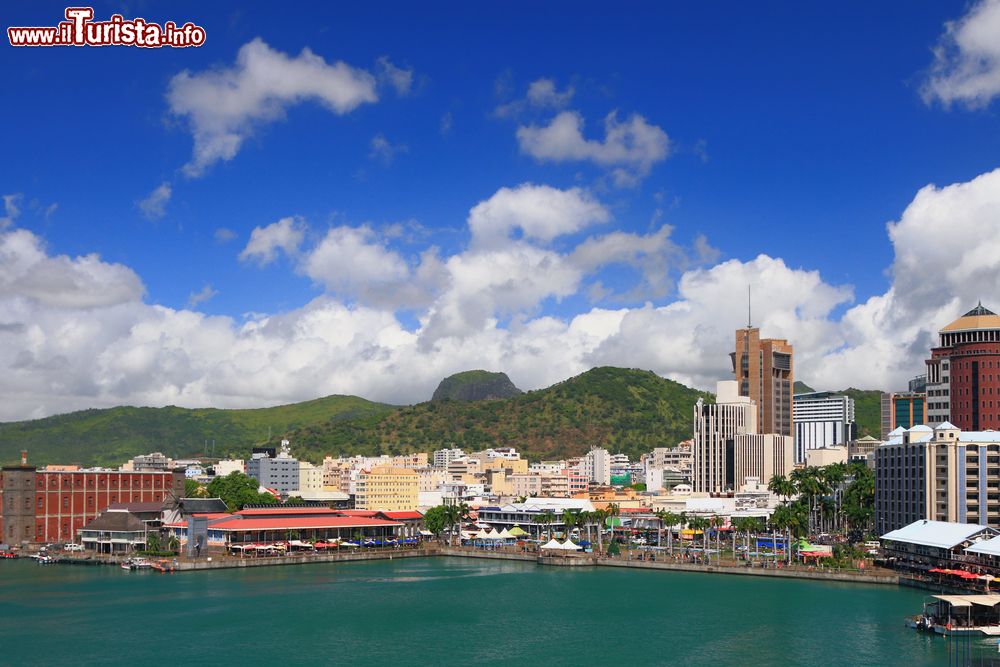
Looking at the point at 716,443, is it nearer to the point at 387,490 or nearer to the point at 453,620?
the point at 387,490

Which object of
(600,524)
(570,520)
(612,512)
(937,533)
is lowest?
(612,512)

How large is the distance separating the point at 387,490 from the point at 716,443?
6071cm

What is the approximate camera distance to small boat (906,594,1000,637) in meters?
51.9

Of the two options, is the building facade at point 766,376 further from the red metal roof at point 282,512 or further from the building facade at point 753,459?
the red metal roof at point 282,512

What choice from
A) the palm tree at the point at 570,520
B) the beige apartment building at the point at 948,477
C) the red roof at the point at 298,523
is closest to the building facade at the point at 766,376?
the palm tree at the point at 570,520

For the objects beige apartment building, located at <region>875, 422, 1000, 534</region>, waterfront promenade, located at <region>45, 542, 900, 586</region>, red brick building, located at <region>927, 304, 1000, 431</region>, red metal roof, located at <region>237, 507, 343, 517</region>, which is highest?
red brick building, located at <region>927, 304, 1000, 431</region>

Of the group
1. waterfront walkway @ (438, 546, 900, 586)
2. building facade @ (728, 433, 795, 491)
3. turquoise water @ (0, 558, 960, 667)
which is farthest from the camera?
building facade @ (728, 433, 795, 491)

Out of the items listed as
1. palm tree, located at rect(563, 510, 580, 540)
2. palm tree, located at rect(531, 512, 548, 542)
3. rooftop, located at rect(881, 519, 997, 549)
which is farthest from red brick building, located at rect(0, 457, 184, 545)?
rooftop, located at rect(881, 519, 997, 549)

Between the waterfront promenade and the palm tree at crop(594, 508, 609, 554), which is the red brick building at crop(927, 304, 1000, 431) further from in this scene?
the waterfront promenade

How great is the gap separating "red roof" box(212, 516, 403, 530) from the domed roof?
240 ft

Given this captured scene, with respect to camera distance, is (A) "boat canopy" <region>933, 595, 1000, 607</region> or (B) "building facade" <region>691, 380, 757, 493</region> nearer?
(A) "boat canopy" <region>933, 595, 1000, 607</region>

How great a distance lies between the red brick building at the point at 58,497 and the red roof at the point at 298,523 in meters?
11.7

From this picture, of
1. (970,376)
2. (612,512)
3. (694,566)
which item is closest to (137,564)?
(694,566)

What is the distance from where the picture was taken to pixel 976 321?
128 meters
